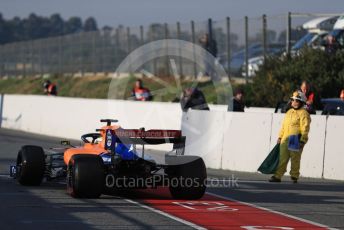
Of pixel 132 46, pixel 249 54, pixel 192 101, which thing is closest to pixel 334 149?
pixel 192 101

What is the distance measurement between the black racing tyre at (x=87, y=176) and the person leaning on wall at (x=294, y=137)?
5467 millimetres

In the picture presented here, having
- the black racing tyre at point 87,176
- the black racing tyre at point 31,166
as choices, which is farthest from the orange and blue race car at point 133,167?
the black racing tyre at point 31,166

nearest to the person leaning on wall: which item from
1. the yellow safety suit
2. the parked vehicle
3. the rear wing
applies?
the yellow safety suit

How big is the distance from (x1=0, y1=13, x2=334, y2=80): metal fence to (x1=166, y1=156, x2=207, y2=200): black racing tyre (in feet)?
65.8

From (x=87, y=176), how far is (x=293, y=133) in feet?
19.3

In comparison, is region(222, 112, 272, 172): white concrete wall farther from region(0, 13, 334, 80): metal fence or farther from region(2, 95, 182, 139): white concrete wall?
region(0, 13, 334, 80): metal fence

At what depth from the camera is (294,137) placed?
1941cm

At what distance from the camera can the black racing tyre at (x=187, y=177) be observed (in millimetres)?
15484

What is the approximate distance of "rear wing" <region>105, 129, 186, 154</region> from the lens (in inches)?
599

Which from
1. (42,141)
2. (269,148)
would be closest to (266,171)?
(269,148)

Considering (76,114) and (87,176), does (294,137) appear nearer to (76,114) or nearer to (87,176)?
(87,176)

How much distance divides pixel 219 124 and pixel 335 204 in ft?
23.3

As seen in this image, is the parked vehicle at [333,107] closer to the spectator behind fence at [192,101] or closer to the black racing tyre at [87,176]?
the spectator behind fence at [192,101]

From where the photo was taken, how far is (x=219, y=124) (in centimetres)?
2281
